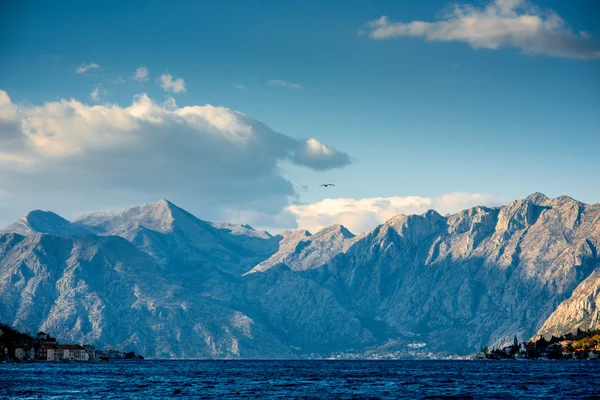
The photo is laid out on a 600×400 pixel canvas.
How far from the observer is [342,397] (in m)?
180

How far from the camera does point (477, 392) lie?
193 metres

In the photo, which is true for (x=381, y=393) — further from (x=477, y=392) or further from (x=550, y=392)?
(x=550, y=392)

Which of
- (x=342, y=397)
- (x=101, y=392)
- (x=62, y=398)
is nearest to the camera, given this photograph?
(x=62, y=398)

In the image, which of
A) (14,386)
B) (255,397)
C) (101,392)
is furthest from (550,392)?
(14,386)

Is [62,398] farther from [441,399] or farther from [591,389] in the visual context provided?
[591,389]

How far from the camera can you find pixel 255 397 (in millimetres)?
181750

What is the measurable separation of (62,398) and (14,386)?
33.8 metres

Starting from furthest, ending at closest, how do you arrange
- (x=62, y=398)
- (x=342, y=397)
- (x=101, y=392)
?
(x=101, y=392) < (x=342, y=397) < (x=62, y=398)

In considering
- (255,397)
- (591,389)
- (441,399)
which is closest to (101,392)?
(255,397)

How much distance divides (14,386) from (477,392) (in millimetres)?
117855

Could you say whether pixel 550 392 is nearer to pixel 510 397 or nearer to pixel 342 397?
pixel 510 397

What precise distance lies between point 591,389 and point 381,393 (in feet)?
179

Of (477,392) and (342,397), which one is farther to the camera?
Answer: (477,392)

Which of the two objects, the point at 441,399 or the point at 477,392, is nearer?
the point at 441,399
